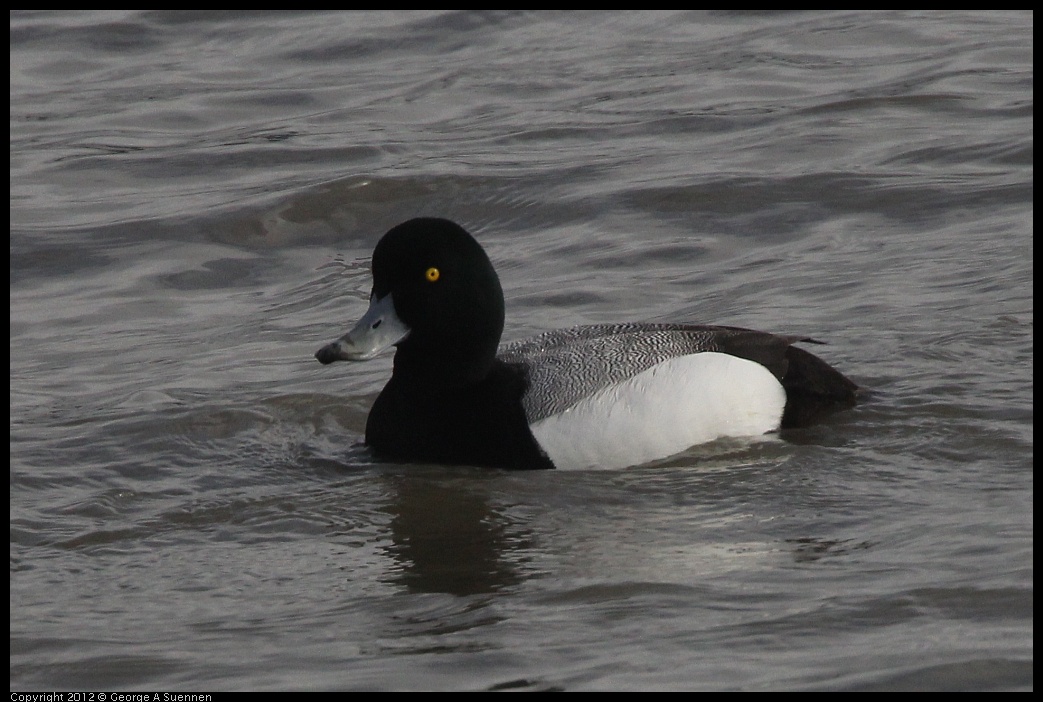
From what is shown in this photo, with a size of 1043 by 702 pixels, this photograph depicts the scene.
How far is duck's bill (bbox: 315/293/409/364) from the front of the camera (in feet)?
22.3

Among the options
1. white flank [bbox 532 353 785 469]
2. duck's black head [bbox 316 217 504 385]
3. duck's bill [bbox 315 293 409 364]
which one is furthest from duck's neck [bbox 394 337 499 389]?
white flank [bbox 532 353 785 469]

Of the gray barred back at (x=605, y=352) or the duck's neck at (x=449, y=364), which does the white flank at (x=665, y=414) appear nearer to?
the gray barred back at (x=605, y=352)

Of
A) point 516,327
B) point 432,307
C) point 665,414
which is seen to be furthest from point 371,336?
point 516,327

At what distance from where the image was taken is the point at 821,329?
831cm

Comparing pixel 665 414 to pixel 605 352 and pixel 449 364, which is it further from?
pixel 449 364

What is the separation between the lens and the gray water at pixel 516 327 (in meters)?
5.10

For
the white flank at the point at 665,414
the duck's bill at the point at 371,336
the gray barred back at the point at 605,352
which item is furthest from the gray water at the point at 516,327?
the duck's bill at the point at 371,336

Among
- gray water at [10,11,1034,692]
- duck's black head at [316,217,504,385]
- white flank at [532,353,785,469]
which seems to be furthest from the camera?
duck's black head at [316,217,504,385]

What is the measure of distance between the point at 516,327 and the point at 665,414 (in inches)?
73.2

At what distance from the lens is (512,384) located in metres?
6.97

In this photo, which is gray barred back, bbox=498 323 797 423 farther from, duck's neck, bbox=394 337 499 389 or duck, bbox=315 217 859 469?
duck's neck, bbox=394 337 499 389

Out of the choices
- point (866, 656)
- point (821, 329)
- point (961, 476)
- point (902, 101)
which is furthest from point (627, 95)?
point (866, 656)

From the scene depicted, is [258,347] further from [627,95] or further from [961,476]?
[627,95]
